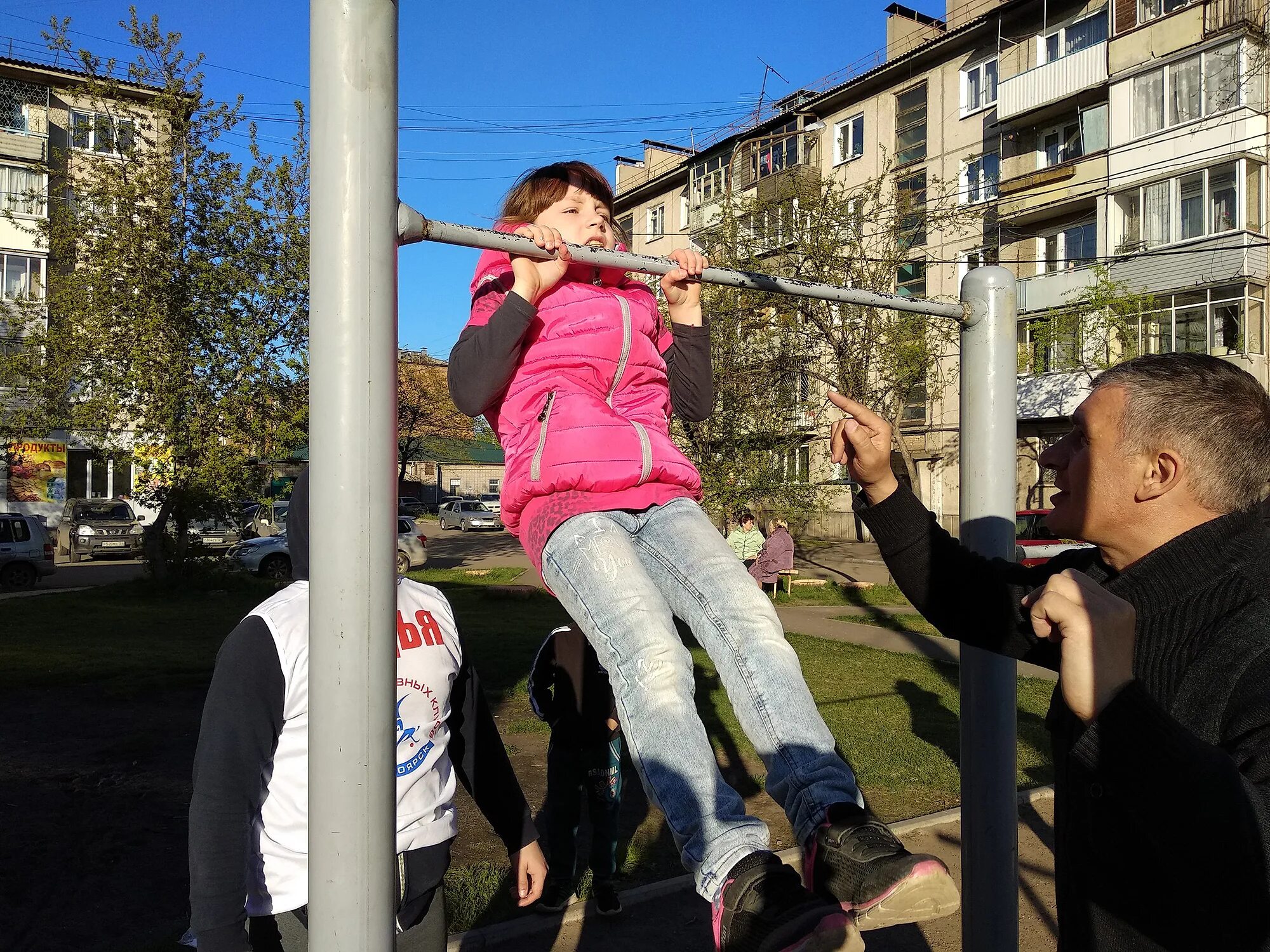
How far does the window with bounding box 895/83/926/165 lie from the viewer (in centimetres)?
3052

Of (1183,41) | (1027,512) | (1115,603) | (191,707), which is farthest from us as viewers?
(1183,41)

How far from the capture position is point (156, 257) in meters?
16.5

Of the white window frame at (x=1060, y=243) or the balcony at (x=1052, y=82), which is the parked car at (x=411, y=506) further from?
the balcony at (x=1052, y=82)

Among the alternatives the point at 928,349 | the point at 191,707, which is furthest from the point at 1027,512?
the point at 191,707

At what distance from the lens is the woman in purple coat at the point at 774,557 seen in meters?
15.4

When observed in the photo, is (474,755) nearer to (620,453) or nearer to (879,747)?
(620,453)

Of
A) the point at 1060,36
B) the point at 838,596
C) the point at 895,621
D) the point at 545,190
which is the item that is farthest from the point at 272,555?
the point at 1060,36

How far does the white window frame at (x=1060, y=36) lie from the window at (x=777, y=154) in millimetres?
7640

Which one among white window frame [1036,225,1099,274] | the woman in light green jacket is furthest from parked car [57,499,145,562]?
white window frame [1036,225,1099,274]

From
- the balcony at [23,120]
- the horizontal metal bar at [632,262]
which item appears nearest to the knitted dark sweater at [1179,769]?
the horizontal metal bar at [632,262]

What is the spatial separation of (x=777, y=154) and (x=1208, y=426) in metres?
33.3

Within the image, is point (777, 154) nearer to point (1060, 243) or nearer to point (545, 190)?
point (1060, 243)

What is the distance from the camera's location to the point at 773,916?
147cm

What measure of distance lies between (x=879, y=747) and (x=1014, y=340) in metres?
5.07
